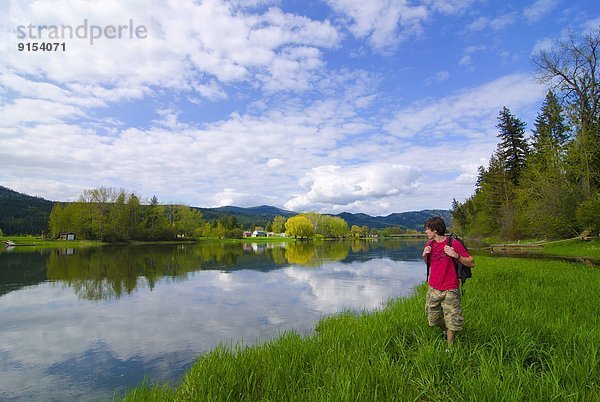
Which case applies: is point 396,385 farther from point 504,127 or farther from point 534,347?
point 504,127

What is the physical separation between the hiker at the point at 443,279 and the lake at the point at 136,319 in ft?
14.5

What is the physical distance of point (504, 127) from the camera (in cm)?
4831

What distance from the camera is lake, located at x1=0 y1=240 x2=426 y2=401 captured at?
292 inches

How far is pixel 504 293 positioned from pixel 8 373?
13.1 metres

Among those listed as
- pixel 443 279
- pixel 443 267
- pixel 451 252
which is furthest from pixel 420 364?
pixel 451 252

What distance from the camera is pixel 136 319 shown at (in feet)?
39.6

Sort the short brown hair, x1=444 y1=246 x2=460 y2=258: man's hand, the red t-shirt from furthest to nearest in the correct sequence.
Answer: the short brown hair
the red t-shirt
x1=444 y1=246 x2=460 y2=258: man's hand

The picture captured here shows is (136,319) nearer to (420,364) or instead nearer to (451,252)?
(420,364)

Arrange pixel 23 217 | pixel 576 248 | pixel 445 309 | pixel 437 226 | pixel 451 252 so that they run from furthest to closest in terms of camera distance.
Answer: pixel 23 217 < pixel 576 248 < pixel 437 226 < pixel 445 309 < pixel 451 252

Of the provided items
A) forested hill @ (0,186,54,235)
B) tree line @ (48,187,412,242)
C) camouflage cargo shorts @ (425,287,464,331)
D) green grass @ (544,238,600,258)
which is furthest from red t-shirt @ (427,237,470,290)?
forested hill @ (0,186,54,235)

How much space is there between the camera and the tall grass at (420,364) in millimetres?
4176

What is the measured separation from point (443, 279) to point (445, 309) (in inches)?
20.3

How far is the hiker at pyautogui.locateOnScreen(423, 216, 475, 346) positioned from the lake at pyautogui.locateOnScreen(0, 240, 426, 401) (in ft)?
14.5

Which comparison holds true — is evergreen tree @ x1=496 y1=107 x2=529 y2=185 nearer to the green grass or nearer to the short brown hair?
the green grass
